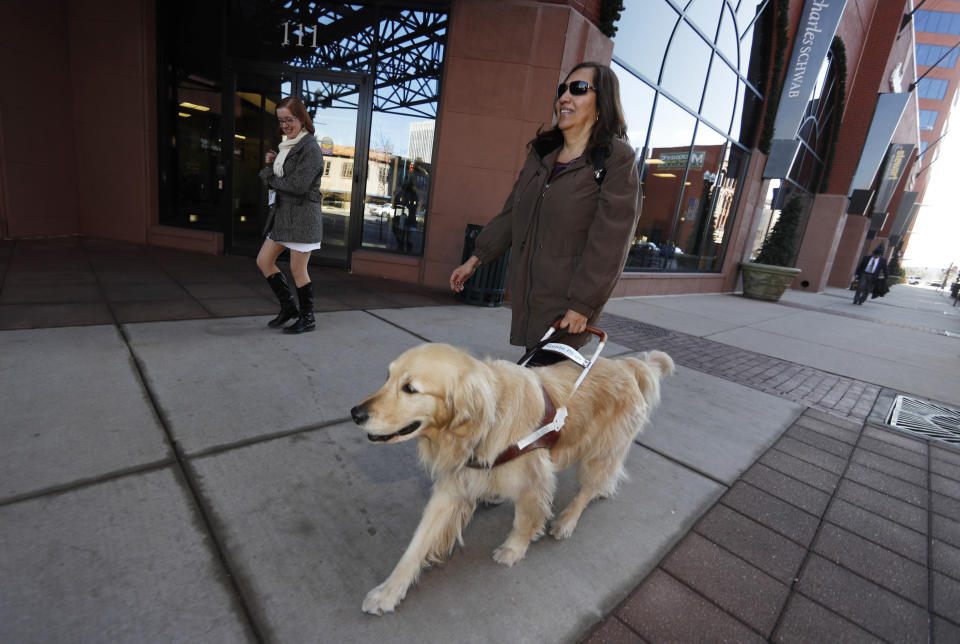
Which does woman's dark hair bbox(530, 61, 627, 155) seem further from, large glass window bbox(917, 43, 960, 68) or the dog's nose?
large glass window bbox(917, 43, 960, 68)

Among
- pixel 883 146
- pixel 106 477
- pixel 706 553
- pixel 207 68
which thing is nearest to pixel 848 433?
pixel 706 553

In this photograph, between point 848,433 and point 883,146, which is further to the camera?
point 883,146

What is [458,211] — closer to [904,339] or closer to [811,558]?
[811,558]

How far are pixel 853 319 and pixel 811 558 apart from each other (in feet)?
39.4

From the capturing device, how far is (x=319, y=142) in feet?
25.8

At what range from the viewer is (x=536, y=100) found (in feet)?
22.5

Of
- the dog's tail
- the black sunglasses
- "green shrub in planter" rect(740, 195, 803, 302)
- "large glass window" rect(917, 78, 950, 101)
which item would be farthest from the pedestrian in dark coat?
"large glass window" rect(917, 78, 950, 101)

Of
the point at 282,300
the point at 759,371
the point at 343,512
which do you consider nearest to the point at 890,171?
the point at 759,371

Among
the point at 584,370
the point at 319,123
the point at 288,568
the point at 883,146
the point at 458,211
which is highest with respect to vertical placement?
the point at 883,146

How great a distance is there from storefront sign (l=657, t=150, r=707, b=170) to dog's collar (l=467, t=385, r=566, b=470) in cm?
963

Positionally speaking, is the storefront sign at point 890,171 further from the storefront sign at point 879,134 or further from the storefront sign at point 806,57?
the storefront sign at point 806,57

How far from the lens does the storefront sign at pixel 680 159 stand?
32.7 ft

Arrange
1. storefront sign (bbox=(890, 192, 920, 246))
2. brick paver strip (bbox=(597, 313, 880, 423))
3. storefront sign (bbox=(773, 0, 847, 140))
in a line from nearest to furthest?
brick paver strip (bbox=(597, 313, 880, 423)) → storefront sign (bbox=(773, 0, 847, 140)) → storefront sign (bbox=(890, 192, 920, 246))

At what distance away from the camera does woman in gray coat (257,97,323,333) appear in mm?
4016
